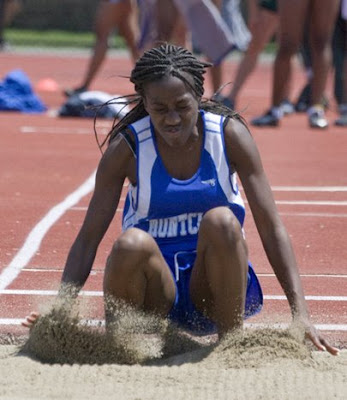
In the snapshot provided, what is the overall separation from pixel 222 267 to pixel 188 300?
330mm

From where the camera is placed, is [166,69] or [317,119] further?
[317,119]

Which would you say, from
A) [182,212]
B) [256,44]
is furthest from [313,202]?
[256,44]

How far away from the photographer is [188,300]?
457cm

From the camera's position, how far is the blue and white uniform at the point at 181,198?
14.7 feet

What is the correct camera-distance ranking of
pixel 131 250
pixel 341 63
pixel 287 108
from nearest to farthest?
pixel 131 250, pixel 341 63, pixel 287 108

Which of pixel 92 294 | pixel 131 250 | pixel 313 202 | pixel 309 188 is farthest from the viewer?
pixel 309 188

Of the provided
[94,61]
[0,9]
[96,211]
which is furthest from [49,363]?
[0,9]

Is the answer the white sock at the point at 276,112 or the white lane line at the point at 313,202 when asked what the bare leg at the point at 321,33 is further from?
the white lane line at the point at 313,202

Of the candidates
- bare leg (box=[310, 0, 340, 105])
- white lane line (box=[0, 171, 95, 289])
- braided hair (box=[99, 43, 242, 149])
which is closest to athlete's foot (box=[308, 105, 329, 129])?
bare leg (box=[310, 0, 340, 105])

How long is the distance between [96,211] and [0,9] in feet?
60.5

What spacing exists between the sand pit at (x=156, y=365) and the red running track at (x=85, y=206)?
345 mm

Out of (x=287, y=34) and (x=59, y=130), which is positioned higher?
(x=287, y=34)

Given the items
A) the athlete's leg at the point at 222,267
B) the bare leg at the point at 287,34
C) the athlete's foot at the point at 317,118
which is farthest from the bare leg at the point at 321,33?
the athlete's leg at the point at 222,267

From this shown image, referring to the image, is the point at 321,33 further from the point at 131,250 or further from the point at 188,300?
the point at 131,250
